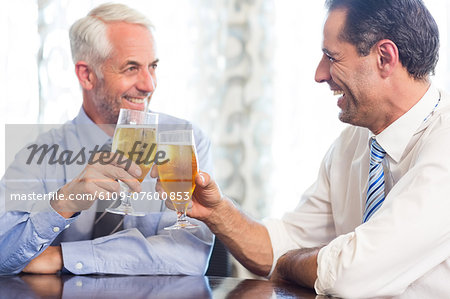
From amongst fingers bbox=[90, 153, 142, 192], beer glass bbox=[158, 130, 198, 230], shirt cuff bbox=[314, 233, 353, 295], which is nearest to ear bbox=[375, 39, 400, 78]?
shirt cuff bbox=[314, 233, 353, 295]

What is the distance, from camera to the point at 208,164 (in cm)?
195

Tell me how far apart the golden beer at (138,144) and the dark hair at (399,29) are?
67 centimetres

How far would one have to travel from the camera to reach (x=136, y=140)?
1.29m

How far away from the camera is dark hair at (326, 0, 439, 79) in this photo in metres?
1.55

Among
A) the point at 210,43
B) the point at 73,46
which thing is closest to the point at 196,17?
the point at 210,43

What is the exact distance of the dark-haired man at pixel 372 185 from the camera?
126 centimetres

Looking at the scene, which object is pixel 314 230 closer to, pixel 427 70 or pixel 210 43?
pixel 427 70

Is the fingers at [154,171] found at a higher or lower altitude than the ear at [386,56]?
lower

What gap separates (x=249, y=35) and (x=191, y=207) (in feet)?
6.59

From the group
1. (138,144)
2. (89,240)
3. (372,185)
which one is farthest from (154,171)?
(372,185)

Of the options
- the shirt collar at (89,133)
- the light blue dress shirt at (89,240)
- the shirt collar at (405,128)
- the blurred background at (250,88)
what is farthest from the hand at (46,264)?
the blurred background at (250,88)

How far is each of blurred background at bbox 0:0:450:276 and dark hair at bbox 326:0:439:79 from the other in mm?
1613

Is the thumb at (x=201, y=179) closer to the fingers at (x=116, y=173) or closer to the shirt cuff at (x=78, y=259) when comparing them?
the fingers at (x=116, y=173)

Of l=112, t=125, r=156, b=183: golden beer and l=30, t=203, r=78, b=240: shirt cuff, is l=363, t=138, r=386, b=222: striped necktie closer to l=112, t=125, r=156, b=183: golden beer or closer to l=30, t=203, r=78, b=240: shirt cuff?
l=112, t=125, r=156, b=183: golden beer
